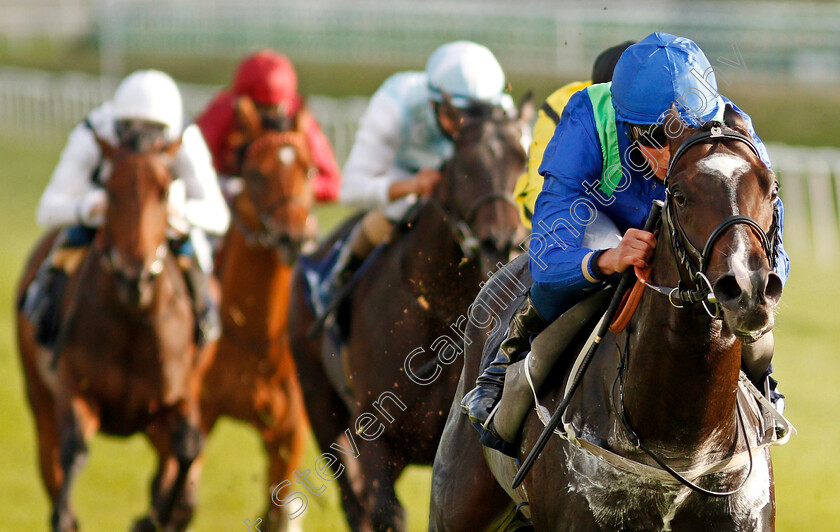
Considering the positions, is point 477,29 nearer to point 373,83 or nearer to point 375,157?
point 373,83

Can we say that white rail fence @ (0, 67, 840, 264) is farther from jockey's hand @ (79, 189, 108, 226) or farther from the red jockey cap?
jockey's hand @ (79, 189, 108, 226)

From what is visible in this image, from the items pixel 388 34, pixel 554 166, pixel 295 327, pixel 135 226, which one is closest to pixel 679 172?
pixel 554 166

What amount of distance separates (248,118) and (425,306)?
8.90 ft

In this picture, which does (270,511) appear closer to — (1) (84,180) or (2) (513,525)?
(1) (84,180)

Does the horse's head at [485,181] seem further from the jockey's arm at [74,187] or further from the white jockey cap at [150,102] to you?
the jockey's arm at [74,187]

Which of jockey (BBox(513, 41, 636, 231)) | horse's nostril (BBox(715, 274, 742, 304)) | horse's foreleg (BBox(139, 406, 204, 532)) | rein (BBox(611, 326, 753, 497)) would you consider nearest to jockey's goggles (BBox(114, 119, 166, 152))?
horse's foreleg (BBox(139, 406, 204, 532))

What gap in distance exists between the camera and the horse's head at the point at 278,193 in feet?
24.5

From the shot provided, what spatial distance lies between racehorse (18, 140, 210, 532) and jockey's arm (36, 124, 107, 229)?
0.84 ft

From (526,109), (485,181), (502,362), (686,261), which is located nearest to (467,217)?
(485,181)

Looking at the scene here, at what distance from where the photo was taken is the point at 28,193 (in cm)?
2166

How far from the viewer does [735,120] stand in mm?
3119

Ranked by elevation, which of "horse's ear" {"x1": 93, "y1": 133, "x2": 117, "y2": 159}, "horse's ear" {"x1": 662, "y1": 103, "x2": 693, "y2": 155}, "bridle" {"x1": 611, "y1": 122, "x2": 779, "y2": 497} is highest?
"horse's ear" {"x1": 662, "y1": 103, "x2": 693, "y2": 155}

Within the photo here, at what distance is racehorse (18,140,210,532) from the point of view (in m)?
6.34

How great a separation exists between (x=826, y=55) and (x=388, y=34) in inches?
373
